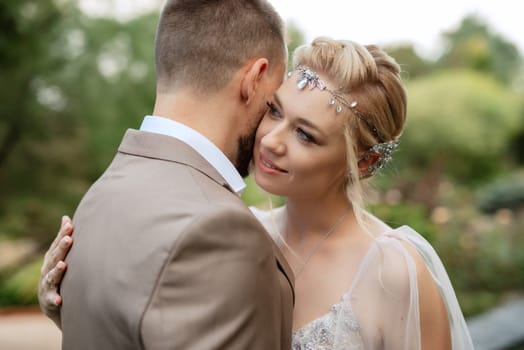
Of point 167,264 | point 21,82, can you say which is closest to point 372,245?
point 167,264

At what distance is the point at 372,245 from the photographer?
102 inches

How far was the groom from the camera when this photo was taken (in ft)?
5.00

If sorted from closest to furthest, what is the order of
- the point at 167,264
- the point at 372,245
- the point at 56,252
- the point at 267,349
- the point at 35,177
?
1. the point at 167,264
2. the point at 267,349
3. the point at 56,252
4. the point at 372,245
5. the point at 35,177

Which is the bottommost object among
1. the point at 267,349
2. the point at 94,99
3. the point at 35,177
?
the point at 35,177

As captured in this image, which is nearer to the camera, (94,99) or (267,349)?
(267,349)

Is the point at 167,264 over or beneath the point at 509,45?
over

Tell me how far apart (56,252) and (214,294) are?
0.69 meters

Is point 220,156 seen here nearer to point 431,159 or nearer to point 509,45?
point 431,159

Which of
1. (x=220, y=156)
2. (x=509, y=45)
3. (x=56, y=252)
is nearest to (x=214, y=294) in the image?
(x=220, y=156)

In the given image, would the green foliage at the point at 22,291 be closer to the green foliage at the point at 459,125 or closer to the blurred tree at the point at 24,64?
the blurred tree at the point at 24,64

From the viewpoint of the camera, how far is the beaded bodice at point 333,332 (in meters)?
2.57

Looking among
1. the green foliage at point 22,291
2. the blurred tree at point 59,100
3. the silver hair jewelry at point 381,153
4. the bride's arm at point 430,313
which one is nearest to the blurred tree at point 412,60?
the blurred tree at point 59,100

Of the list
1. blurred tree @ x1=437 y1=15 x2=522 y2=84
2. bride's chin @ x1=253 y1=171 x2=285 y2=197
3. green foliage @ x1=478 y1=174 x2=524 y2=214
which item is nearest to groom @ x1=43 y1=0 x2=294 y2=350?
bride's chin @ x1=253 y1=171 x2=285 y2=197

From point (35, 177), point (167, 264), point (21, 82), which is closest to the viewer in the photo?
point (167, 264)
